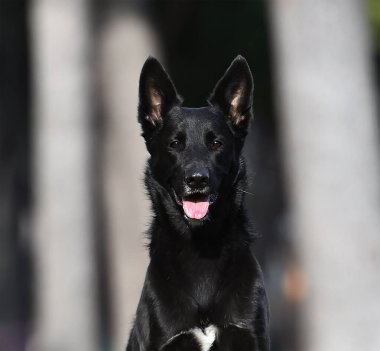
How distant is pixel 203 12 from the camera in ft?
98.8

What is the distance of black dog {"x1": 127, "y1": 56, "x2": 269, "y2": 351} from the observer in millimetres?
5750

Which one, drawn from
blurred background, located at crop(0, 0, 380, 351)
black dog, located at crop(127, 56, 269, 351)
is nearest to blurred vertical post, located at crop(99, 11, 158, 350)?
blurred background, located at crop(0, 0, 380, 351)

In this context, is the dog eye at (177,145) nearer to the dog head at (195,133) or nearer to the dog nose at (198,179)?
the dog head at (195,133)

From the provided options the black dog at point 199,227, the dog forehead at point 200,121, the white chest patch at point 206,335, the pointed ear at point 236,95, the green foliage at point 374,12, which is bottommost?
the white chest patch at point 206,335

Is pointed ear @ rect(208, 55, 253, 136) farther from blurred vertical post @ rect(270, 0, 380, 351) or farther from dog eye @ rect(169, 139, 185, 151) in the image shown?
blurred vertical post @ rect(270, 0, 380, 351)

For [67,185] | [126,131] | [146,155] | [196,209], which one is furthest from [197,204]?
[126,131]

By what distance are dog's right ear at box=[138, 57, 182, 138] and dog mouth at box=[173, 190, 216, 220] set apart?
424 millimetres

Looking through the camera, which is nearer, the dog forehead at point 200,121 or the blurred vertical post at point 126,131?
the dog forehead at point 200,121

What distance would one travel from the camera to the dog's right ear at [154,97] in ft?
19.2

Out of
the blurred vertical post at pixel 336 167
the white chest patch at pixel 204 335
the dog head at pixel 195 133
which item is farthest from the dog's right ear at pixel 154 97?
the blurred vertical post at pixel 336 167

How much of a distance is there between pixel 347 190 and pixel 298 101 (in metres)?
1.24

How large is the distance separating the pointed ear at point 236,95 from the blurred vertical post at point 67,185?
16.6 meters

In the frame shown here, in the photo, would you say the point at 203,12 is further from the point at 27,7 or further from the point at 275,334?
the point at 275,334

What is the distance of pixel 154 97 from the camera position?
6.08 metres
